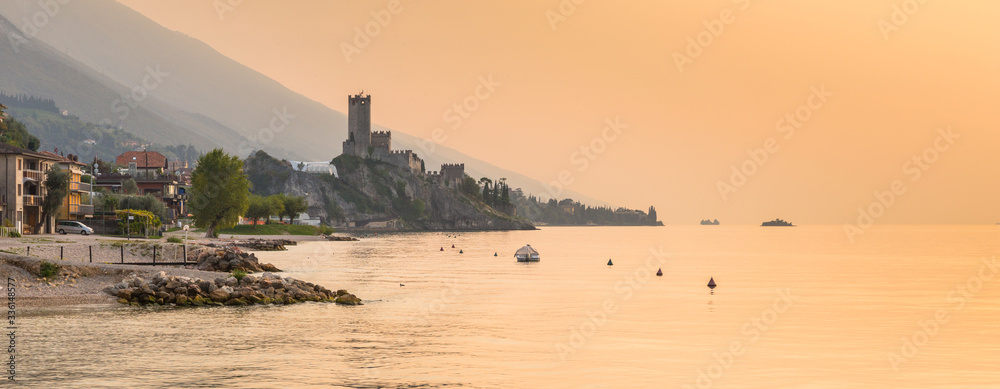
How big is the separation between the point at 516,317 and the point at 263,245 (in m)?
90.4

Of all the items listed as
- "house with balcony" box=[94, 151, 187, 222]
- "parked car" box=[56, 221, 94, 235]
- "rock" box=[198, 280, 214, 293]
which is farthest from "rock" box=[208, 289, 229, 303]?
"house with balcony" box=[94, 151, 187, 222]

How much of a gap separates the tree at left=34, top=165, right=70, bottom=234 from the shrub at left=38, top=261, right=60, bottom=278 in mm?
47035


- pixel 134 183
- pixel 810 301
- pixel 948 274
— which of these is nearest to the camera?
pixel 810 301

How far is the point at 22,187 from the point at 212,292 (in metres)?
52.2

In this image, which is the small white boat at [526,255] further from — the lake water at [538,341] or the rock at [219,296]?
the rock at [219,296]

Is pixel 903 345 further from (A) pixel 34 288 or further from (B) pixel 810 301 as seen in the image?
(A) pixel 34 288

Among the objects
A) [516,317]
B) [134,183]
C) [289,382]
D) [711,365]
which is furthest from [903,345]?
[134,183]

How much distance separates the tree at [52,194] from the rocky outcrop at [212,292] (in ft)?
162

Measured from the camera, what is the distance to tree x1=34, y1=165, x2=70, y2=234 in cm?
9244

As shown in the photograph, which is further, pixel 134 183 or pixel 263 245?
pixel 134 183

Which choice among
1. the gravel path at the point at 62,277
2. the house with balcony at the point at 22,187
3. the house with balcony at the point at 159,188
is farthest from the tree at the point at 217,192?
the gravel path at the point at 62,277

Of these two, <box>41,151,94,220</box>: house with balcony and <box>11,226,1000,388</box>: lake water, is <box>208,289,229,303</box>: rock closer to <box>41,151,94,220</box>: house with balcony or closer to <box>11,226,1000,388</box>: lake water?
<box>11,226,1000,388</box>: lake water

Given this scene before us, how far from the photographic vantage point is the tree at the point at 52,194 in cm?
9244

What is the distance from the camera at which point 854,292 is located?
215ft
